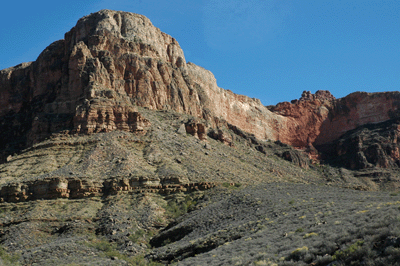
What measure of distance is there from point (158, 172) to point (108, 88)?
94.9 ft

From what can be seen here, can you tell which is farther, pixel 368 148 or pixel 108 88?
pixel 368 148

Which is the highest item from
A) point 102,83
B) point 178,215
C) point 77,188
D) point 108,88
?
point 102,83

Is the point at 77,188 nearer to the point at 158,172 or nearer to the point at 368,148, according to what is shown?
the point at 158,172

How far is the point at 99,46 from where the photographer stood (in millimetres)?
87250

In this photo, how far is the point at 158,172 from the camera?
56.2 meters

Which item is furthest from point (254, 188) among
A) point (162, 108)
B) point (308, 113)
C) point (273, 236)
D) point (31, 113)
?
point (308, 113)

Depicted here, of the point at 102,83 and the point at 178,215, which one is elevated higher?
the point at 102,83

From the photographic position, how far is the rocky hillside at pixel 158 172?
29.5 m

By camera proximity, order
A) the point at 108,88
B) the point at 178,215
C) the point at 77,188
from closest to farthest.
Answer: the point at 178,215
the point at 77,188
the point at 108,88

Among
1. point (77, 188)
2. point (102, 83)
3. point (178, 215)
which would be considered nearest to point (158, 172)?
point (178, 215)

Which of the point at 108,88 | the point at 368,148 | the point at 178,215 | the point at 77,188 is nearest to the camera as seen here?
the point at 178,215

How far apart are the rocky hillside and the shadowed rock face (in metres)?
0.34

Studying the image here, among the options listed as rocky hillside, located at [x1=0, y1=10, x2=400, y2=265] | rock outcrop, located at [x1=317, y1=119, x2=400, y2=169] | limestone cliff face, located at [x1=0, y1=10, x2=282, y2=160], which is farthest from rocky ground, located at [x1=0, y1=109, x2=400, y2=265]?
rock outcrop, located at [x1=317, y1=119, x2=400, y2=169]

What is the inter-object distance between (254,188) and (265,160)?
121ft
